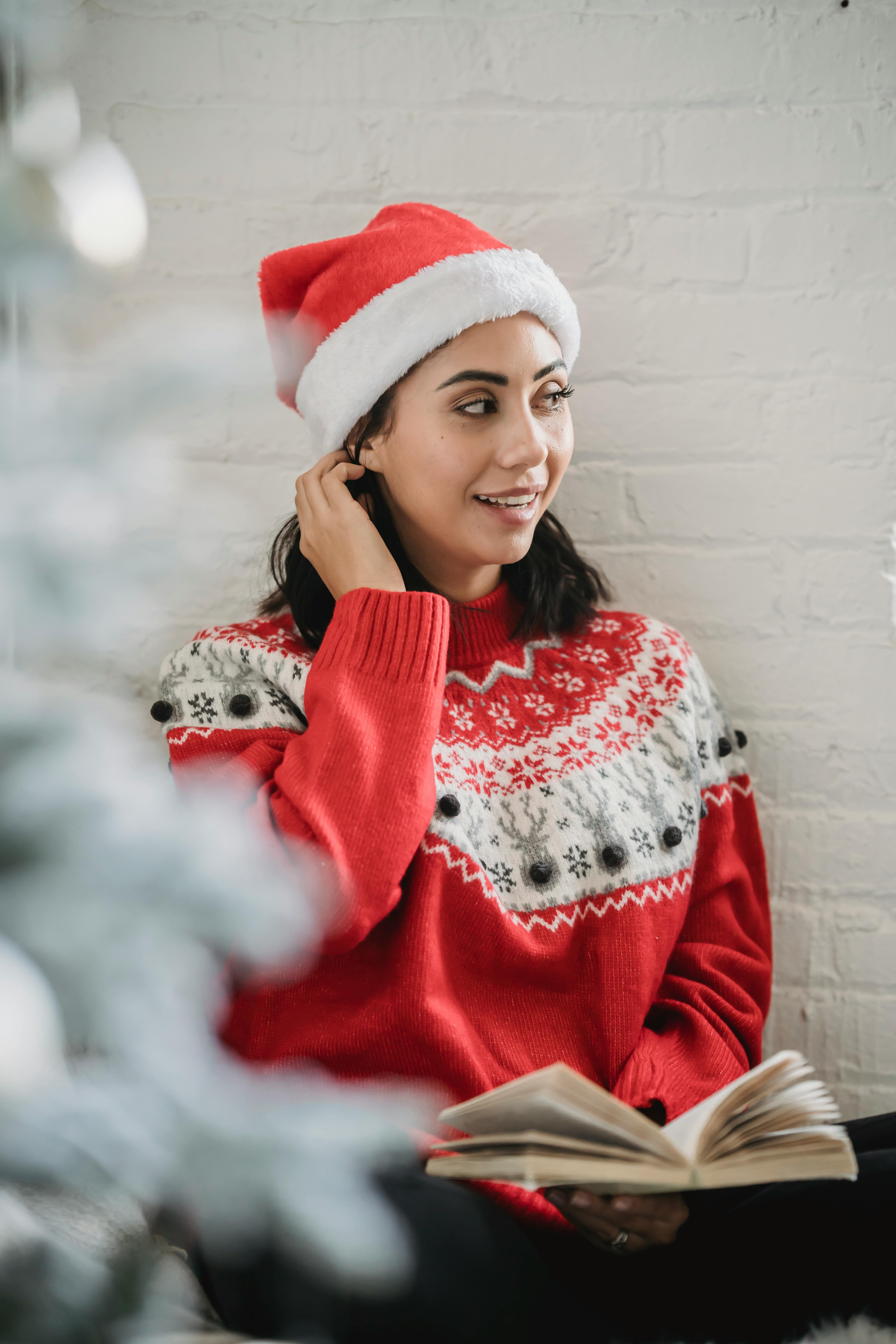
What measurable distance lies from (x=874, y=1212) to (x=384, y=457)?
0.91 meters

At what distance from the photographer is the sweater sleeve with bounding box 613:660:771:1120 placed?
3.50ft

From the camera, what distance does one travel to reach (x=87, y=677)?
0.86m

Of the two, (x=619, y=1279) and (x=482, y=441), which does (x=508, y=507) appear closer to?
(x=482, y=441)

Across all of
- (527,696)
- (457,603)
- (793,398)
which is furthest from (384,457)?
(793,398)

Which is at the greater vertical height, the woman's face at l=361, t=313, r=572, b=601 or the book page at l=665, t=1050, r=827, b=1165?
the woman's face at l=361, t=313, r=572, b=601

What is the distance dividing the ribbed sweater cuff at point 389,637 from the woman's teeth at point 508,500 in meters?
0.14

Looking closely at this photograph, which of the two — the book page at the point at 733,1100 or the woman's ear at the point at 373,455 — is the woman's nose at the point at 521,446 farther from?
the book page at the point at 733,1100

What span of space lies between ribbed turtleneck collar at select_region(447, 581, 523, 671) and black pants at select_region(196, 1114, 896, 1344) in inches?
23.9

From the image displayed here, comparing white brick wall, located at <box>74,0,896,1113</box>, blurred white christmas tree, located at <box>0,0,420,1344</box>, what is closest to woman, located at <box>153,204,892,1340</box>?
white brick wall, located at <box>74,0,896,1113</box>

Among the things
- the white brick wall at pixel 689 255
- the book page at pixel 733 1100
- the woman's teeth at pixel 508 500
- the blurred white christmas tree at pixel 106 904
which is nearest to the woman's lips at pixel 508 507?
the woman's teeth at pixel 508 500

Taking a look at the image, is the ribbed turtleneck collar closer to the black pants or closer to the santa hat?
the santa hat

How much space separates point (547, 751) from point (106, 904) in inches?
34.6

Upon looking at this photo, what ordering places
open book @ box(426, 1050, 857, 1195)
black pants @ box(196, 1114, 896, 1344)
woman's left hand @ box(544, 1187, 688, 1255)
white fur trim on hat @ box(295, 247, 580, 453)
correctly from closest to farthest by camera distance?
open book @ box(426, 1050, 857, 1195), black pants @ box(196, 1114, 896, 1344), woman's left hand @ box(544, 1187, 688, 1255), white fur trim on hat @ box(295, 247, 580, 453)

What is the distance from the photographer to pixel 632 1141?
25.3 inches
